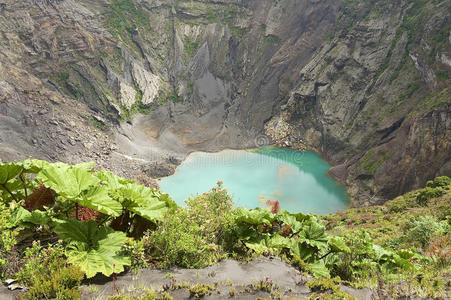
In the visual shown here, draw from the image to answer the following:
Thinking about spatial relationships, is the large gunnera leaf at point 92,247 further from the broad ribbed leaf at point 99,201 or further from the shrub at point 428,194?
the shrub at point 428,194

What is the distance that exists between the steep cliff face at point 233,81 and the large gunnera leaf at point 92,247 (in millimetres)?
21109

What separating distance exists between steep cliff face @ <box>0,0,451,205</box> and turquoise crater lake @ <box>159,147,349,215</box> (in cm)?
169

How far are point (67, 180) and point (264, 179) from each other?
22165 mm

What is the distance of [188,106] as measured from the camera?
36.6m

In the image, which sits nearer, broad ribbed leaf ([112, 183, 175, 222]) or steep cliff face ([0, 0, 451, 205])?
broad ribbed leaf ([112, 183, 175, 222])

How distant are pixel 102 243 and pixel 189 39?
42.9 m

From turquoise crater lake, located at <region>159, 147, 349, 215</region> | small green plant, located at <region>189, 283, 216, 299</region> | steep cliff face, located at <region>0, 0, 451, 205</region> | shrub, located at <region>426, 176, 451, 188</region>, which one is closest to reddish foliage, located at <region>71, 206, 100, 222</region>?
small green plant, located at <region>189, 283, 216, 299</region>

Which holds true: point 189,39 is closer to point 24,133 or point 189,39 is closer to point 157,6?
point 157,6

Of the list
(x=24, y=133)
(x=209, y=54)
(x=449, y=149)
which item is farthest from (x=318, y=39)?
(x=24, y=133)

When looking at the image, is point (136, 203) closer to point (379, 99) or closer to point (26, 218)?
point (26, 218)

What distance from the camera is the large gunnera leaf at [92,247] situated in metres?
3.48

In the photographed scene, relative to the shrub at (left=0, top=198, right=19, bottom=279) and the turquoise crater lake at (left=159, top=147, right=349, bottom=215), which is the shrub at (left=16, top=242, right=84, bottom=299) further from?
the turquoise crater lake at (left=159, top=147, right=349, bottom=215)

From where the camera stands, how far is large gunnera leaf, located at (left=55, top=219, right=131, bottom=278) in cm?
348

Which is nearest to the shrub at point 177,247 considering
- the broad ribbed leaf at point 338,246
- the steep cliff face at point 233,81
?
the broad ribbed leaf at point 338,246
